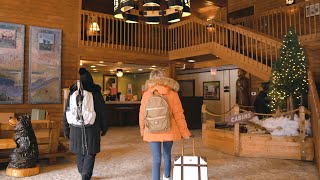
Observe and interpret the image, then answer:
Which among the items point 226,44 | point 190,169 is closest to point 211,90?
point 226,44

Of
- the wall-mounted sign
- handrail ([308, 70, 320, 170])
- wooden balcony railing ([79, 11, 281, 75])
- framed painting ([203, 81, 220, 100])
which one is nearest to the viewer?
handrail ([308, 70, 320, 170])

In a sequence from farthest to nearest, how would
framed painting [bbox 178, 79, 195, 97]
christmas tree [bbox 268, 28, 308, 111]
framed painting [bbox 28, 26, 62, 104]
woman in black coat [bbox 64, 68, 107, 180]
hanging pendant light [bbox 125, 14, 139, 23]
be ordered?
1. framed painting [bbox 178, 79, 195, 97]
2. framed painting [bbox 28, 26, 62, 104]
3. christmas tree [bbox 268, 28, 308, 111]
4. hanging pendant light [bbox 125, 14, 139, 23]
5. woman in black coat [bbox 64, 68, 107, 180]

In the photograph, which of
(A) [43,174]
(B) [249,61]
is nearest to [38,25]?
(A) [43,174]

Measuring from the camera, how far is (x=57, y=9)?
28.8 ft

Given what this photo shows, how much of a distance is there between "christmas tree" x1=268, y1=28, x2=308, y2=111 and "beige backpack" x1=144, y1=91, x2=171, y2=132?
415 cm

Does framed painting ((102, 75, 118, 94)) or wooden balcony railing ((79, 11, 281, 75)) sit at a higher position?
wooden balcony railing ((79, 11, 281, 75))

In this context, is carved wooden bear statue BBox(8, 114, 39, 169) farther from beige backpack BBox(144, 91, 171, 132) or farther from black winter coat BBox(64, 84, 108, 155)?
beige backpack BBox(144, 91, 171, 132)

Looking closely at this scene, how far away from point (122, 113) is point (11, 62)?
500cm

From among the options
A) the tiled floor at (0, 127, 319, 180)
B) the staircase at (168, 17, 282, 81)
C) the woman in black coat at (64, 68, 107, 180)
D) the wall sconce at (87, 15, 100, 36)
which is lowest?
the tiled floor at (0, 127, 319, 180)

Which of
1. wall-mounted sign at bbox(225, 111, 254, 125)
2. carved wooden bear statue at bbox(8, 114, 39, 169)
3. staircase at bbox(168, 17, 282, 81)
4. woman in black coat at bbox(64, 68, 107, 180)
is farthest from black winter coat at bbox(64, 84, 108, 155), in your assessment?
staircase at bbox(168, 17, 282, 81)

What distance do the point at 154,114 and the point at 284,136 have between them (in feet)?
11.3

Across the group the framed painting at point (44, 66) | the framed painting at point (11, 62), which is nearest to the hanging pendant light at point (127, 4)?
the framed painting at point (44, 66)

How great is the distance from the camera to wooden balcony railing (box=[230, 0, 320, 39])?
304 inches

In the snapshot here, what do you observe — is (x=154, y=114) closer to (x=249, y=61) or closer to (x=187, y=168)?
(x=187, y=168)
